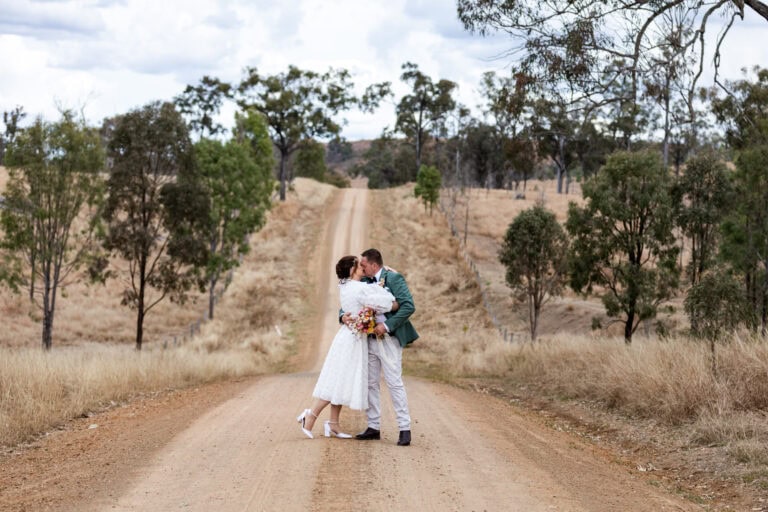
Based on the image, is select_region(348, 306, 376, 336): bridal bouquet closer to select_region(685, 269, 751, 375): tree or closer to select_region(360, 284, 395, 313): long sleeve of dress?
select_region(360, 284, 395, 313): long sleeve of dress

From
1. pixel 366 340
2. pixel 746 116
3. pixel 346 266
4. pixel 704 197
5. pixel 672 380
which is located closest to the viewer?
pixel 346 266

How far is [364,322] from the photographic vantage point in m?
9.14

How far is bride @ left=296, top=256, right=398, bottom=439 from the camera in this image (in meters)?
9.14

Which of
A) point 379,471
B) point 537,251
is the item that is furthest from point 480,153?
point 379,471

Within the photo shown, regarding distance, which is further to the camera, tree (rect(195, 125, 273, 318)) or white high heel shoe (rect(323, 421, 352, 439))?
tree (rect(195, 125, 273, 318))

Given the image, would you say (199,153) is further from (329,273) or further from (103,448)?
(103,448)

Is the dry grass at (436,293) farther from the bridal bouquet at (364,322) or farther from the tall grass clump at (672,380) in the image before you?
the bridal bouquet at (364,322)

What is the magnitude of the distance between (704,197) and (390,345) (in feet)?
80.1

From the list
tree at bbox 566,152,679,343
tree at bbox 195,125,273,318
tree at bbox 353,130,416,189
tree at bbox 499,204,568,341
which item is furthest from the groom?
tree at bbox 353,130,416,189

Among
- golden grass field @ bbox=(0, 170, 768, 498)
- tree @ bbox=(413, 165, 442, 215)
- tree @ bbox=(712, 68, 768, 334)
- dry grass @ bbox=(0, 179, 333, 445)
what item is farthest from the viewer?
tree @ bbox=(413, 165, 442, 215)

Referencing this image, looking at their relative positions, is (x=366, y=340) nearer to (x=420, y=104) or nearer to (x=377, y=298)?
(x=377, y=298)

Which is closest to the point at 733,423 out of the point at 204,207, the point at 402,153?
the point at 204,207

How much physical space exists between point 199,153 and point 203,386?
802 inches

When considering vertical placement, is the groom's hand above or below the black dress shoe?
above
